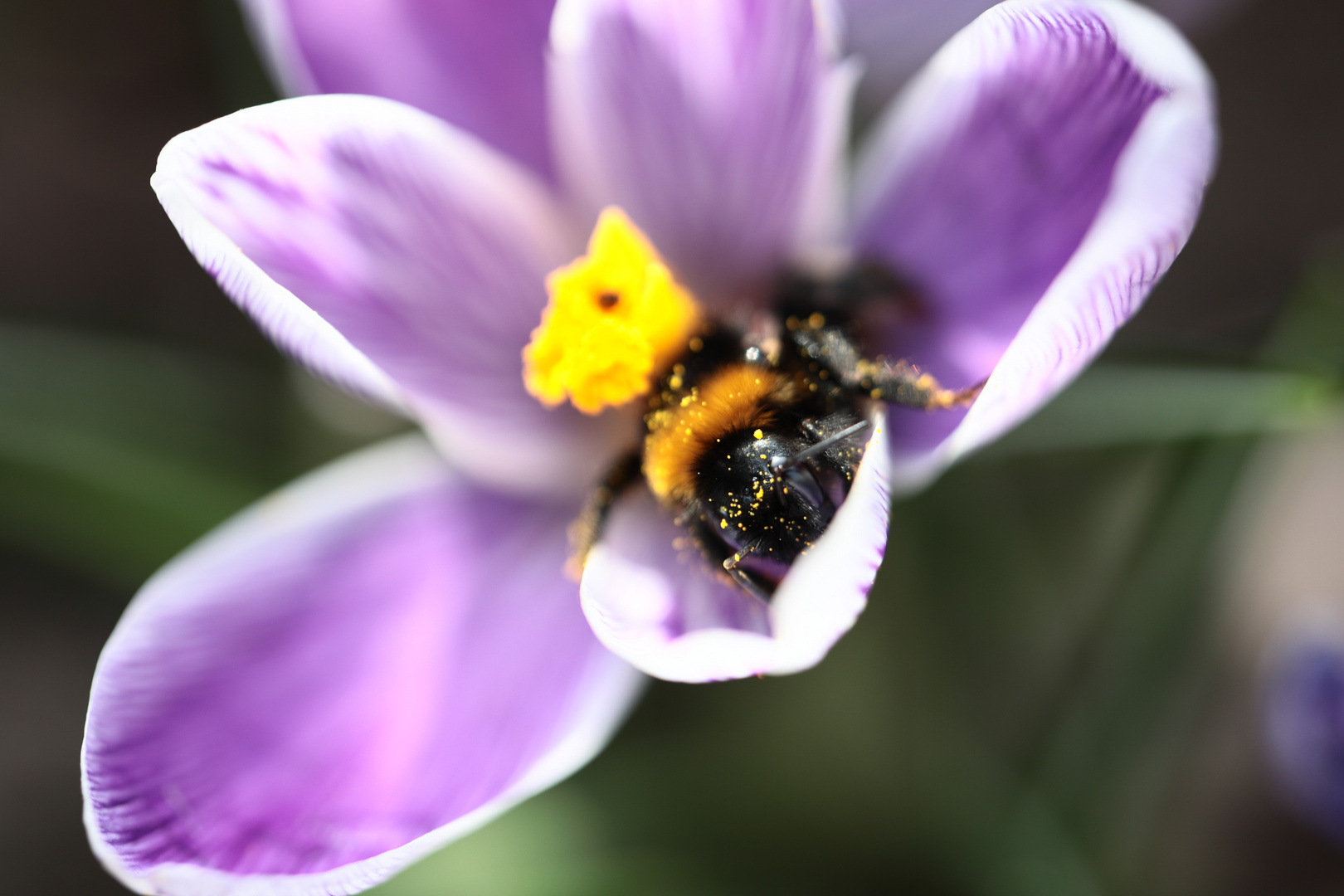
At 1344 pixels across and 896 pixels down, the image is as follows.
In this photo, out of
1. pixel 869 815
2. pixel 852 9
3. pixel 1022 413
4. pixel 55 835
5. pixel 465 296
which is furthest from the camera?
pixel 55 835

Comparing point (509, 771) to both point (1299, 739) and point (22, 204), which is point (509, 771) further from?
point (22, 204)

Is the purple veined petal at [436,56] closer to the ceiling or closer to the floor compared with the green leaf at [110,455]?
closer to the ceiling

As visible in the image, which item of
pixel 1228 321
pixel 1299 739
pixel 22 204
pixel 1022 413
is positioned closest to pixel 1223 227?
pixel 1228 321

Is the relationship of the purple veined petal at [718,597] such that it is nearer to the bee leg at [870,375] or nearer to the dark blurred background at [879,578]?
the bee leg at [870,375]

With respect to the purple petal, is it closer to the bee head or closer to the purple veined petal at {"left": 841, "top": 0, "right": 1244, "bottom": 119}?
the purple veined petal at {"left": 841, "top": 0, "right": 1244, "bottom": 119}

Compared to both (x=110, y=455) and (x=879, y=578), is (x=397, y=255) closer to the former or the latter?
(x=110, y=455)

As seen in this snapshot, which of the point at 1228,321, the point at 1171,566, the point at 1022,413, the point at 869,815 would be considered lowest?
the point at 869,815

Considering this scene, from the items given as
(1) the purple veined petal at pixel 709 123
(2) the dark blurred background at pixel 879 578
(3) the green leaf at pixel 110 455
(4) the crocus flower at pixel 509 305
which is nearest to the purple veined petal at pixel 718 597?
(4) the crocus flower at pixel 509 305

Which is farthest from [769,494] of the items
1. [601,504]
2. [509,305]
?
[509,305]
